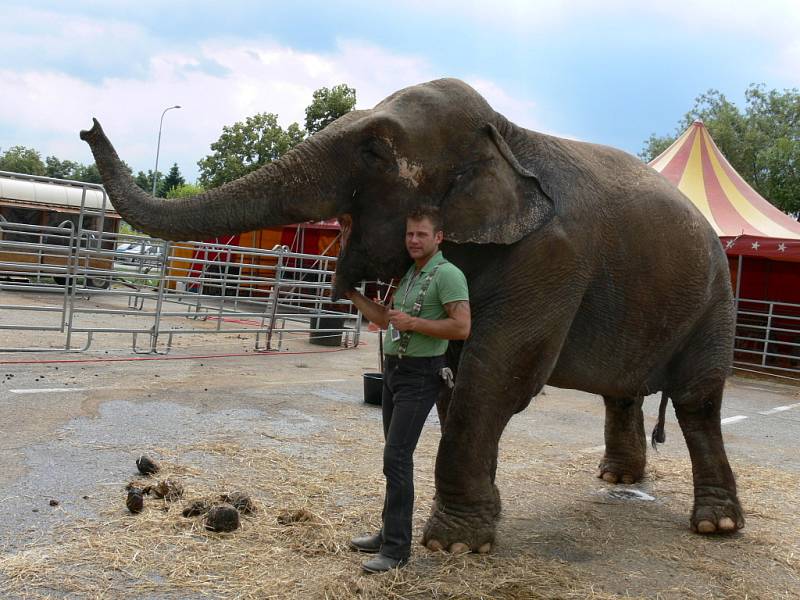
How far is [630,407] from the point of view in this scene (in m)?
6.18

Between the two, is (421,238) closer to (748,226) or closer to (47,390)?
(47,390)

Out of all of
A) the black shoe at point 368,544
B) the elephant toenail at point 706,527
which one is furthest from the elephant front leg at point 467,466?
the elephant toenail at point 706,527

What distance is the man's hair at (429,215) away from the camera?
3875mm

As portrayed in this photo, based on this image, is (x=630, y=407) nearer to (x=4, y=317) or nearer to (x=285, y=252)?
(x=285, y=252)

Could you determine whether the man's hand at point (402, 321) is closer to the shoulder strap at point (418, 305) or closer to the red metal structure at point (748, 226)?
the shoulder strap at point (418, 305)

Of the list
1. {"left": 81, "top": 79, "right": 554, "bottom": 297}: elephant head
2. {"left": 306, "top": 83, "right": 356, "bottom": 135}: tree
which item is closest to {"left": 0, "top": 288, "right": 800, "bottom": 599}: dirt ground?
{"left": 81, "top": 79, "right": 554, "bottom": 297}: elephant head

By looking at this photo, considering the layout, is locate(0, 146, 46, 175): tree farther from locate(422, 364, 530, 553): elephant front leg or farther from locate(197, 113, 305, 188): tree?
locate(422, 364, 530, 553): elephant front leg

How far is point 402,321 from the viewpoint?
12.3 ft

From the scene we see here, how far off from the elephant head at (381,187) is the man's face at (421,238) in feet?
0.64

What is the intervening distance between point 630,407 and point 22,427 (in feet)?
15.0

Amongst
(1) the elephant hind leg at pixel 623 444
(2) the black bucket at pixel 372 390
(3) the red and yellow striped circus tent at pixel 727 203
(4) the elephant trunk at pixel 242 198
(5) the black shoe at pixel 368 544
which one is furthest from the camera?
(3) the red and yellow striped circus tent at pixel 727 203

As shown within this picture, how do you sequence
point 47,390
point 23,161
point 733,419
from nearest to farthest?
point 47,390
point 733,419
point 23,161

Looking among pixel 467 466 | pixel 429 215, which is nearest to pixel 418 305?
pixel 429 215

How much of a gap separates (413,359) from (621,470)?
300 cm
